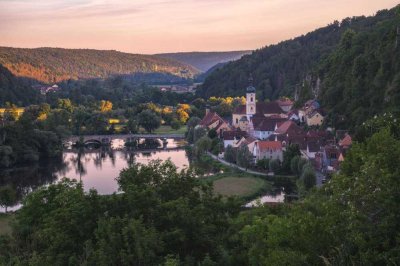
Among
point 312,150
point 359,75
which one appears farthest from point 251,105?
point 312,150

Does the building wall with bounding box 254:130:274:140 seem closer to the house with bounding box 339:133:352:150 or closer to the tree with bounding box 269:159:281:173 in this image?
the house with bounding box 339:133:352:150

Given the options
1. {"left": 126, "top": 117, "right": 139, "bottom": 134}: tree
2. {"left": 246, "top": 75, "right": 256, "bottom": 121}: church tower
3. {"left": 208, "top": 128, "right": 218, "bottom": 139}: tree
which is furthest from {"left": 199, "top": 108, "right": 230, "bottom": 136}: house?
{"left": 126, "top": 117, "right": 139, "bottom": 134}: tree

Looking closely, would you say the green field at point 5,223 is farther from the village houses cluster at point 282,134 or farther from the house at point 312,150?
the house at point 312,150

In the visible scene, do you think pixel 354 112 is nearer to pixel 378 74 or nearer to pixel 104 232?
pixel 378 74

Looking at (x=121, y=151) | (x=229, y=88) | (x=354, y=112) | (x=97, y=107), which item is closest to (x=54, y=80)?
(x=229, y=88)

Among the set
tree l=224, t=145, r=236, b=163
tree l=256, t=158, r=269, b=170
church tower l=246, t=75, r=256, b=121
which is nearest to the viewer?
tree l=256, t=158, r=269, b=170

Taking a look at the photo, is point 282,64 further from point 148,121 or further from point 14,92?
point 14,92
